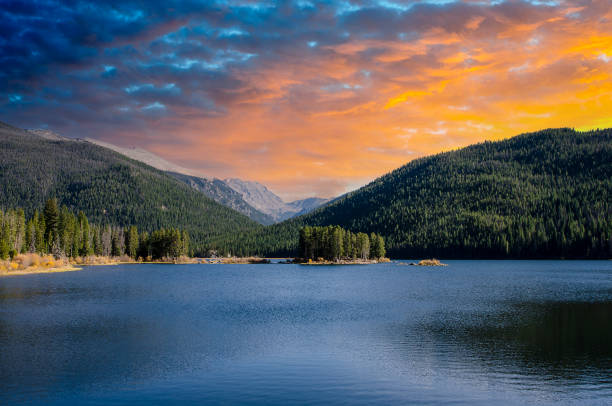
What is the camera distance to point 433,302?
68812mm

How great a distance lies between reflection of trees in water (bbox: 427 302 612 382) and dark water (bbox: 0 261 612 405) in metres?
0.13

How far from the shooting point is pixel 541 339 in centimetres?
4084

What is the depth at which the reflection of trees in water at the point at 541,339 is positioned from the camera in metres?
32.5

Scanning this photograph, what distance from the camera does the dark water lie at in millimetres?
26422

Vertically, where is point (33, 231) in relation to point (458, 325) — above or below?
above

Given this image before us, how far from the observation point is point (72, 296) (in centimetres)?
7488

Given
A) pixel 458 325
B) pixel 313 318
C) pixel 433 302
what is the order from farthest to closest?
pixel 433 302 < pixel 313 318 < pixel 458 325

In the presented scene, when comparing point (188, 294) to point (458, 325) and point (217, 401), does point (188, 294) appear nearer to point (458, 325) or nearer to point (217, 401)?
point (458, 325)

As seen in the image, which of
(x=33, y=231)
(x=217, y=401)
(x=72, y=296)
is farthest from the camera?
(x=33, y=231)

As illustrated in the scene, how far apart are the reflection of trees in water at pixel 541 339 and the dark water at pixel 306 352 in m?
0.13

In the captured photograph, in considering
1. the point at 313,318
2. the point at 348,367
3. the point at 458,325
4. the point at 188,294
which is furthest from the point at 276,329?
the point at 188,294

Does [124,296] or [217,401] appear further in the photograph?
[124,296]

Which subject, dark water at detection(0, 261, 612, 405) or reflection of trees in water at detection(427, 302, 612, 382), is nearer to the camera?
dark water at detection(0, 261, 612, 405)

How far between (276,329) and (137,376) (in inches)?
741
